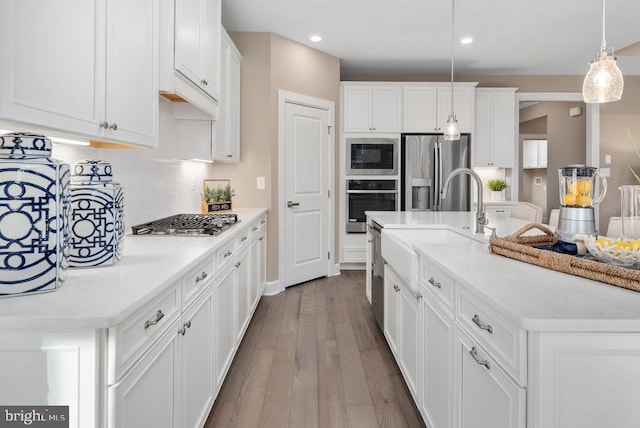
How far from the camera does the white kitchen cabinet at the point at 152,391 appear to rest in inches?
37.5

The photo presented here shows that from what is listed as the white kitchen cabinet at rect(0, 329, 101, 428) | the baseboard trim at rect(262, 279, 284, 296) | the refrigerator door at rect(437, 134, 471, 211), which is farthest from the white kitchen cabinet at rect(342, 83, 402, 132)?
the white kitchen cabinet at rect(0, 329, 101, 428)

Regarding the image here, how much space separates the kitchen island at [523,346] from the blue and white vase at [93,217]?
3.87ft

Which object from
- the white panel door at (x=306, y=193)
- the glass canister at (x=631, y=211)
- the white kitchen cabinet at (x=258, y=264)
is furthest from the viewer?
the white panel door at (x=306, y=193)

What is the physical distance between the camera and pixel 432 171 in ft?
16.9

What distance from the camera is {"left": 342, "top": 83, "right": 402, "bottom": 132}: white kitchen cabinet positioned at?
17.0 feet

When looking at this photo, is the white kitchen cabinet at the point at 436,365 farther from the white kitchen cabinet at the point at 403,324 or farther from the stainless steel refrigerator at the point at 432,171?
the stainless steel refrigerator at the point at 432,171

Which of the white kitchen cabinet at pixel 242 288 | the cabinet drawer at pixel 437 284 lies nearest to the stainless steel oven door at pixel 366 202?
the white kitchen cabinet at pixel 242 288

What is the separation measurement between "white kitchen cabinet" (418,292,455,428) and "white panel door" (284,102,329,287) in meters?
2.70

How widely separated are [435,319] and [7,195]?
4.79 feet

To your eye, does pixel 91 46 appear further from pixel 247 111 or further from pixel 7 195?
pixel 247 111

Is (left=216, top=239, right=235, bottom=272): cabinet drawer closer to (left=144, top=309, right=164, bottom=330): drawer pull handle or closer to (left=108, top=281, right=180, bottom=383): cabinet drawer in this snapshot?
(left=108, top=281, right=180, bottom=383): cabinet drawer

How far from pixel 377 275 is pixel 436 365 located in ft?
4.64

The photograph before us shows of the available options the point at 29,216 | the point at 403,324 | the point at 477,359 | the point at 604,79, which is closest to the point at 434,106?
the point at 604,79

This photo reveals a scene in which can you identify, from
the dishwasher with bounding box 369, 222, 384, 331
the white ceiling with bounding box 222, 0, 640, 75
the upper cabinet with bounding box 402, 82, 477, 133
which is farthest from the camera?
the upper cabinet with bounding box 402, 82, 477, 133
